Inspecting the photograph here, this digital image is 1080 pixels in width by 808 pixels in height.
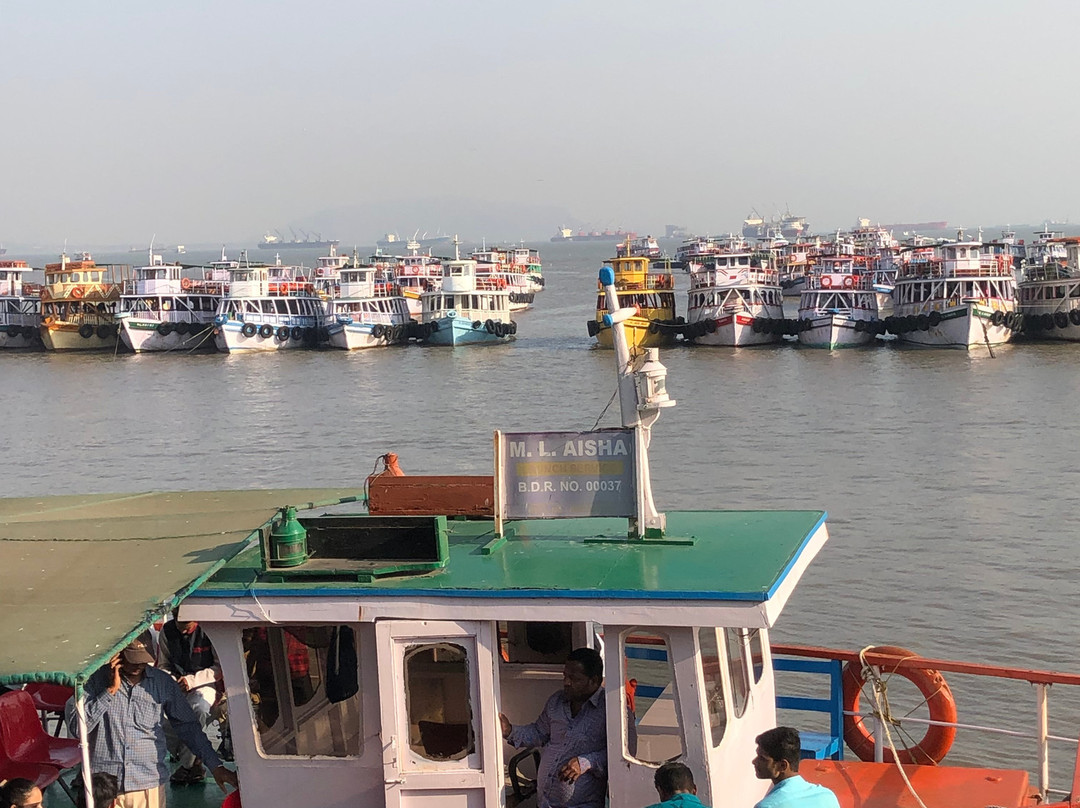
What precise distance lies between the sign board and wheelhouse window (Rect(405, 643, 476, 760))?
77cm

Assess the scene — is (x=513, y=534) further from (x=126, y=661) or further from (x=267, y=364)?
(x=267, y=364)

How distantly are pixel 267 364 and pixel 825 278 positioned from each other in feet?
71.1

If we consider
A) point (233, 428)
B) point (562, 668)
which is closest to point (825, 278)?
point (233, 428)

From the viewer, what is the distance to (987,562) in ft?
54.2

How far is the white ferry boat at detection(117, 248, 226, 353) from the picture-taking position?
53688 millimetres

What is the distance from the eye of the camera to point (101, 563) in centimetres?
537

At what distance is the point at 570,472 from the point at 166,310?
173 ft

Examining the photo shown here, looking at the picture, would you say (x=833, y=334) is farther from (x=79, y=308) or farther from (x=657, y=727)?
(x=657, y=727)

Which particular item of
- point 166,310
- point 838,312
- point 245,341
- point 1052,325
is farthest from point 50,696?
point 166,310

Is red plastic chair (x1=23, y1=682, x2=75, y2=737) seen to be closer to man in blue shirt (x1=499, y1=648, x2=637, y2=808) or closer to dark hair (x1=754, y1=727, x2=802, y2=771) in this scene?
man in blue shirt (x1=499, y1=648, x2=637, y2=808)

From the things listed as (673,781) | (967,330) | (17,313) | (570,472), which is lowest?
(967,330)

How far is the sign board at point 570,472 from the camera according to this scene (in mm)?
5473

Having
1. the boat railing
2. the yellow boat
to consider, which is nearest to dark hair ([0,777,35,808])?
the boat railing

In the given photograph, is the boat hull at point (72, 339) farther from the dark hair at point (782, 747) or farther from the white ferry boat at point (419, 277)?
the dark hair at point (782, 747)
